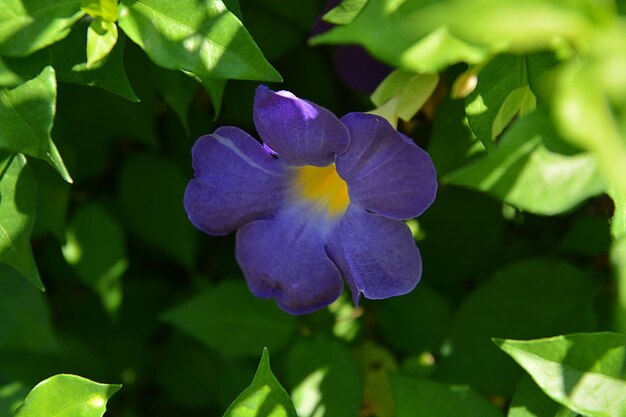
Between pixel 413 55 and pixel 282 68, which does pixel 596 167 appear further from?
pixel 282 68

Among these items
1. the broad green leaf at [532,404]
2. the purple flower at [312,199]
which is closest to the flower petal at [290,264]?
the purple flower at [312,199]

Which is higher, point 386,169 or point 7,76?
point 7,76

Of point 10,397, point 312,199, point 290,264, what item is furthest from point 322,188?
point 10,397

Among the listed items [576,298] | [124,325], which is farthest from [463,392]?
[124,325]

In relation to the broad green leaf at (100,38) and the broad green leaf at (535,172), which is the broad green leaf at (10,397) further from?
the broad green leaf at (535,172)

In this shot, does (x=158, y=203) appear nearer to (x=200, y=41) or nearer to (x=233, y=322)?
(x=233, y=322)

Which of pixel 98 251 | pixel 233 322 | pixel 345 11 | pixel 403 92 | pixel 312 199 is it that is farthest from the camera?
pixel 98 251

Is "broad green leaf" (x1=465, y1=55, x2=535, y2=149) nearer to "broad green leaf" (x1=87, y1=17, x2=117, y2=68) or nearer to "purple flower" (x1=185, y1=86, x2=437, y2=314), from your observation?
"purple flower" (x1=185, y1=86, x2=437, y2=314)
